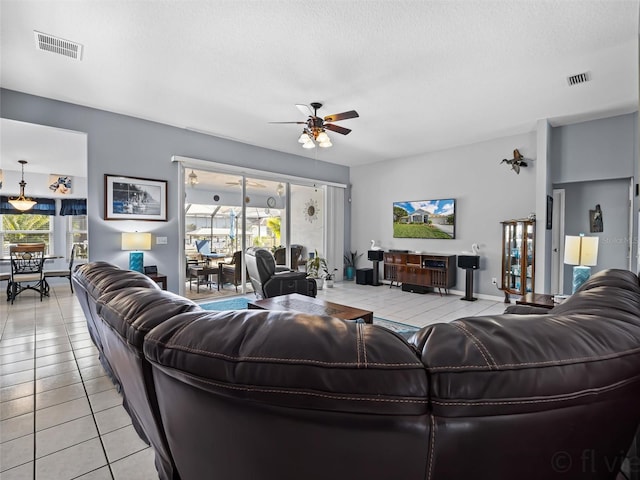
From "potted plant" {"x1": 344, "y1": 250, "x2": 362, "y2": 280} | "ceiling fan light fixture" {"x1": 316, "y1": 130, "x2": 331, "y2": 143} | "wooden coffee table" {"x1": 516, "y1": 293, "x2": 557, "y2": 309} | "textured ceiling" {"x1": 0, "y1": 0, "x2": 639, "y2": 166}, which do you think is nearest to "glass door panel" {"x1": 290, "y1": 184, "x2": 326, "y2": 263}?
"potted plant" {"x1": 344, "y1": 250, "x2": 362, "y2": 280}

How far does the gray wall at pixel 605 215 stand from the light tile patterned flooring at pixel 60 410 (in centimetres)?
300

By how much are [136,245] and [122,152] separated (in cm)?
143

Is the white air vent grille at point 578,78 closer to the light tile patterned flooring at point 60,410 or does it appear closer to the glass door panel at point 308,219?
the light tile patterned flooring at point 60,410

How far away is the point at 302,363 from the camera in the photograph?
653 mm

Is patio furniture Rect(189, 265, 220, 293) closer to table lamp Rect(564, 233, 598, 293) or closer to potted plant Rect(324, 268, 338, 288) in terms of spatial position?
potted plant Rect(324, 268, 338, 288)

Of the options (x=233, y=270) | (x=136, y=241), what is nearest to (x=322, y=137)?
(x=136, y=241)

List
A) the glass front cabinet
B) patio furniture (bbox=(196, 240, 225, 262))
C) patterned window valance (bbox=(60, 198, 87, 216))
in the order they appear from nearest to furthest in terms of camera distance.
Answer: the glass front cabinet
patio furniture (bbox=(196, 240, 225, 262))
patterned window valance (bbox=(60, 198, 87, 216))

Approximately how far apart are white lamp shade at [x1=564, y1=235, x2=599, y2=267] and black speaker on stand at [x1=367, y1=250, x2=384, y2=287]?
4213 millimetres

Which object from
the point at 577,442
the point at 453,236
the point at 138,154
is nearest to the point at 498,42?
the point at 577,442

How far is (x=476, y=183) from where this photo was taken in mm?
6062

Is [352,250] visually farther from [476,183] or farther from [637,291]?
[637,291]

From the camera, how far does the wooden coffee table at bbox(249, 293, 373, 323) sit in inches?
121

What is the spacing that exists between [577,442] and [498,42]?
3.25m

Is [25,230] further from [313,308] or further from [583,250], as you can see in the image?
[583,250]
